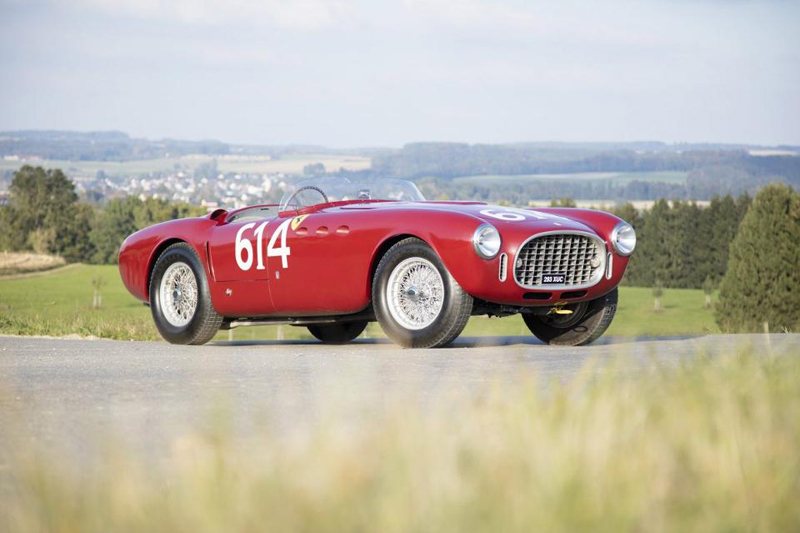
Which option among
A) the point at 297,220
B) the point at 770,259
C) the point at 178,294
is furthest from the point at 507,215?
the point at 770,259

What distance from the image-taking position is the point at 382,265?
8.84 metres

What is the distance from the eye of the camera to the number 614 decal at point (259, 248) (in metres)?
9.70

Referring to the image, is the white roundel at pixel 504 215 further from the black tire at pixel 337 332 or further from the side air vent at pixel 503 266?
the black tire at pixel 337 332

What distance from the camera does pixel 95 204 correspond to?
14325 cm

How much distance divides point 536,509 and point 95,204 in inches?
5718

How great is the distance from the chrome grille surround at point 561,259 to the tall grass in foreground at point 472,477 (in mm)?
4252

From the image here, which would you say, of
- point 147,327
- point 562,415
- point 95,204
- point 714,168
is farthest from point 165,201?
point 562,415

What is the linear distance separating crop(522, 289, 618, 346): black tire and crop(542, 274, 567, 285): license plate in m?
0.84

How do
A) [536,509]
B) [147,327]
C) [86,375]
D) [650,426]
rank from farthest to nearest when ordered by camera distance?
[147,327] → [86,375] → [650,426] → [536,509]

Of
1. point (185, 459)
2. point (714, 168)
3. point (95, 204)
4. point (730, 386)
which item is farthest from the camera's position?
point (714, 168)

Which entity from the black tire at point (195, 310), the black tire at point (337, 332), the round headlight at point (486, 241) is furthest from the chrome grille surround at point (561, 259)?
the black tire at point (337, 332)

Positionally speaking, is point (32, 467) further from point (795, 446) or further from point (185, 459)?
point (795, 446)

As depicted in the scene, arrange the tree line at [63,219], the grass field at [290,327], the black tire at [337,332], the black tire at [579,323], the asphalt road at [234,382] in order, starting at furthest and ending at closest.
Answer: the tree line at [63,219] → the grass field at [290,327] → the black tire at [337,332] → the black tire at [579,323] → the asphalt road at [234,382]

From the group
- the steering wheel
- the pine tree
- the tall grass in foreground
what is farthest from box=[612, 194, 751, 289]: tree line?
the tall grass in foreground
